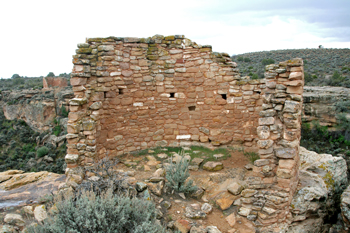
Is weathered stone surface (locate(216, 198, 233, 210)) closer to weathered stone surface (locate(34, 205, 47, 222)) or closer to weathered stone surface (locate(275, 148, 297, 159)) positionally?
weathered stone surface (locate(275, 148, 297, 159))

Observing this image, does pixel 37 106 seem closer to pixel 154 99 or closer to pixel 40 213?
pixel 154 99

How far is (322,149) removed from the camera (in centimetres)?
1172

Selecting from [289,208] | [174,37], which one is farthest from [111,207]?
[174,37]

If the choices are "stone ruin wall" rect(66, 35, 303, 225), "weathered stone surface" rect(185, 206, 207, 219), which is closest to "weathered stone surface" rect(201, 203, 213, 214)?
"weathered stone surface" rect(185, 206, 207, 219)

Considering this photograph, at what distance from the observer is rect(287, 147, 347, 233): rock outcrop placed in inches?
177

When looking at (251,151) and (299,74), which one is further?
(251,151)

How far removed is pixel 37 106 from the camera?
69.5 feet

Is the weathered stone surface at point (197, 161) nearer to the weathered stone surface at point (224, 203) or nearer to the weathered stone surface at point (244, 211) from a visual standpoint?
the weathered stone surface at point (224, 203)

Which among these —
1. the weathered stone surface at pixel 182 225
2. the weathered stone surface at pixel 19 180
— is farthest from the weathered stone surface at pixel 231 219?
the weathered stone surface at pixel 19 180

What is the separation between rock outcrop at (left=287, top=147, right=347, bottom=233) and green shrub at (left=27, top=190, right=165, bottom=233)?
108 inches

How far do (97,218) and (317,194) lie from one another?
3.98 meters

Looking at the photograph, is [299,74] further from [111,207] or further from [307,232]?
[111,207]

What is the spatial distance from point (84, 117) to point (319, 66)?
71.4 ft

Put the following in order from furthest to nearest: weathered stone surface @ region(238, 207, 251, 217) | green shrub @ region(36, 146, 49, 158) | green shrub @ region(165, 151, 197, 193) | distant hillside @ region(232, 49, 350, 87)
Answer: distant hillside @ region(232, 49, 350, 87) < green shrub @ region(36, 146, 49, 158) < green shrub @ region(165, 151, 197, 193) < weathered stone surface @ region(238, 207, 251, 217)
